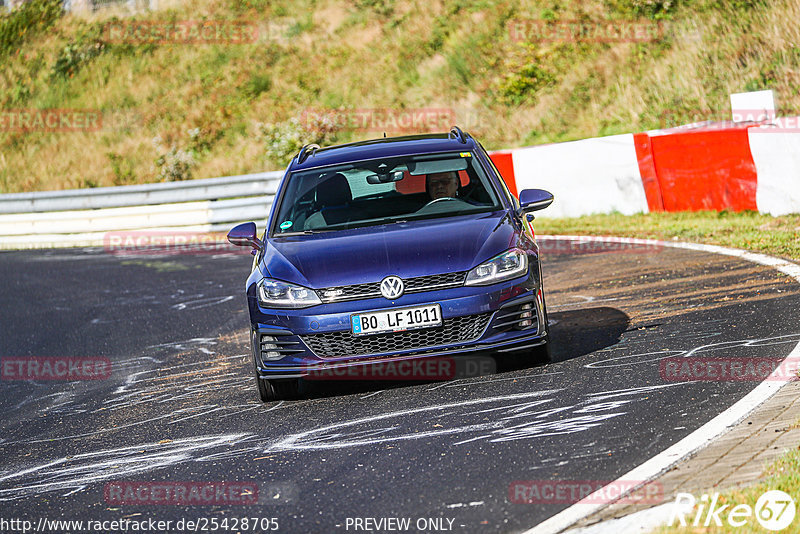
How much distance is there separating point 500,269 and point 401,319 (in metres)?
0.73

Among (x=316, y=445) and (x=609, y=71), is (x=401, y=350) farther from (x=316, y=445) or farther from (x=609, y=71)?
(x=609, y=71)

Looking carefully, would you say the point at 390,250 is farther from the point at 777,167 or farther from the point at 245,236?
the point at 777,167

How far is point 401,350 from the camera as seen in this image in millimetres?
6875

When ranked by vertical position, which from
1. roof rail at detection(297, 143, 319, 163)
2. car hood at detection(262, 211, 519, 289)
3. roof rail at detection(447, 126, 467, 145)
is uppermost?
roof rail at detection(297, 143, 319, 163)

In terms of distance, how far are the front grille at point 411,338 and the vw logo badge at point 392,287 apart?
24 centimetres

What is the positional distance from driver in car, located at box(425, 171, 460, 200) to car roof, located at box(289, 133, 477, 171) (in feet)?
1.12

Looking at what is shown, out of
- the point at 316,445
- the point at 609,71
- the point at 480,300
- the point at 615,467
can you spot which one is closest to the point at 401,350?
the point at 480,300

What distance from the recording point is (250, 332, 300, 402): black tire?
7.25 metres

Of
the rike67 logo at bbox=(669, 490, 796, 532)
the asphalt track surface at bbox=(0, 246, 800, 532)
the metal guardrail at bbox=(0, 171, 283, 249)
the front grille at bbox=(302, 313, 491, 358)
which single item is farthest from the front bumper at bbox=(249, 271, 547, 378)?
the metal guardrail at bbox=(0, 171, 283, 249)

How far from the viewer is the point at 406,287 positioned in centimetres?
682

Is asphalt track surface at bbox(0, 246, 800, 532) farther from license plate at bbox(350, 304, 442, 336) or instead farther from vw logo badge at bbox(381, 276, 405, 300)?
vw logo badge at bbox(381, 276, 405, 300)

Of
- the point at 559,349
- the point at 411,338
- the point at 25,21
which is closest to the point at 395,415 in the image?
the point at 411,338

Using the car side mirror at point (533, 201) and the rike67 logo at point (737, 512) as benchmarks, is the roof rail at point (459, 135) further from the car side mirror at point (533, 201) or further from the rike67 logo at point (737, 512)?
the rike67 logo at point (737, 512)

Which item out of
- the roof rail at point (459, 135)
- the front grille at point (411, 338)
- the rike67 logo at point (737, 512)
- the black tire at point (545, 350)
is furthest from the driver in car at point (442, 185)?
the rike67 logo at point (737, 512)
